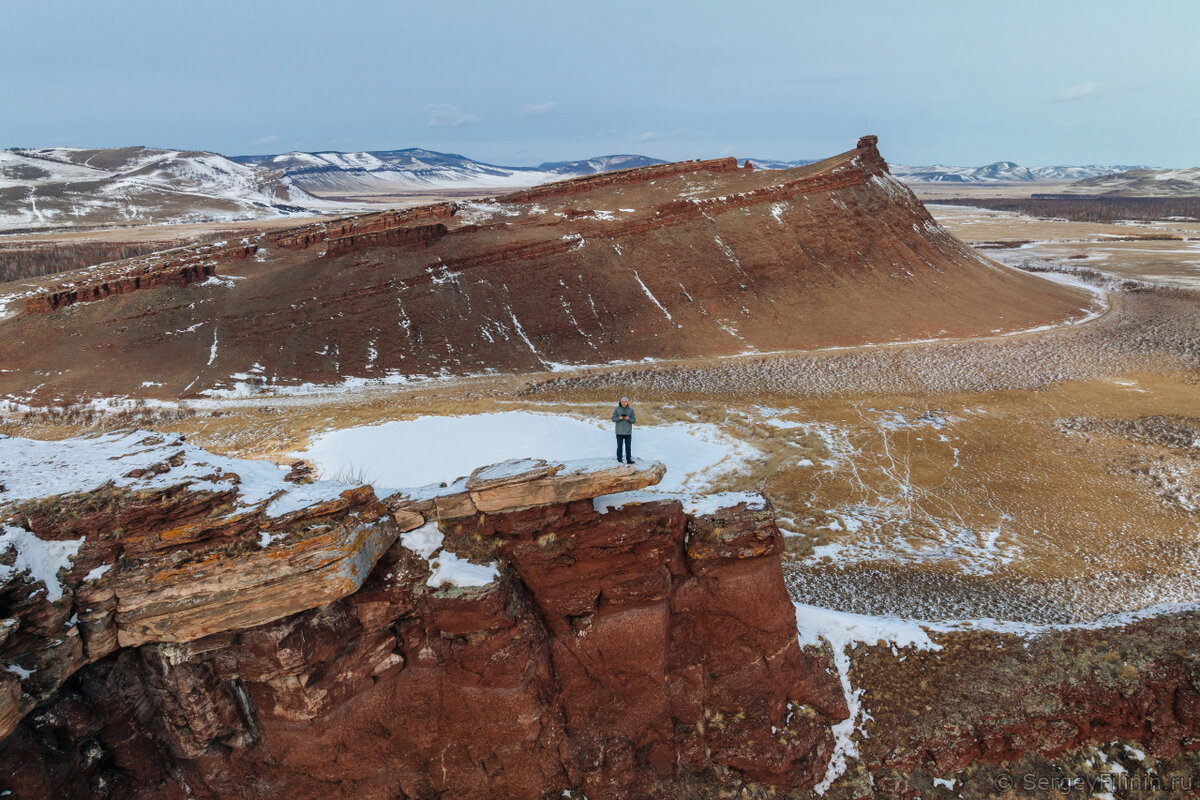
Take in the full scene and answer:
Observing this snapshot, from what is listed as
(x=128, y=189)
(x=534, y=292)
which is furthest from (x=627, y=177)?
(x=128, y=189)

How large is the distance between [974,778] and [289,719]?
34.7ft

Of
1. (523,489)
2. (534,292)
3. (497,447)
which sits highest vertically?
(534,292)

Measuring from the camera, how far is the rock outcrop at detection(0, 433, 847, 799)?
→ 7352 millimetres

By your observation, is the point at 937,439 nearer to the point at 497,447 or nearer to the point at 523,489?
the point at 497,447

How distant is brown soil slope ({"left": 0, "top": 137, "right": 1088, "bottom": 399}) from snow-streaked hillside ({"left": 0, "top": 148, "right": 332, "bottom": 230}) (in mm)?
100529

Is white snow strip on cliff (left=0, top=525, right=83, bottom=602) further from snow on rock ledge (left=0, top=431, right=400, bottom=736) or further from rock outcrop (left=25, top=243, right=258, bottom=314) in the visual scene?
rock outcrop (left=25, top=243, right=258, bottom=314)

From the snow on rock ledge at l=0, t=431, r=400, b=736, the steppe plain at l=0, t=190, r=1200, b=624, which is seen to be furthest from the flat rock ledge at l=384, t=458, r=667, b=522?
the steppe plain at l=0, t=190, r=1200, b=624

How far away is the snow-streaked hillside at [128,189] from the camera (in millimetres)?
122625

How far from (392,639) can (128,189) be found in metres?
177

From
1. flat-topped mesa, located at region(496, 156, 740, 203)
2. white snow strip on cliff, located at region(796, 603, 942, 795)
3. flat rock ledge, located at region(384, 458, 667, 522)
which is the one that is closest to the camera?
flat rock ledge, located at region(384, 458, 667, 522)

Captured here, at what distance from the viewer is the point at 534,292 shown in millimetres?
39375

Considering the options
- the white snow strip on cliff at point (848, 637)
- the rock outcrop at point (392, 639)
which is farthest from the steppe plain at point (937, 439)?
the rock outcrop at point (392, 639)

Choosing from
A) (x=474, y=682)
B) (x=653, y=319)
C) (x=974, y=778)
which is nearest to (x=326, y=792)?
(x=474, y=682)

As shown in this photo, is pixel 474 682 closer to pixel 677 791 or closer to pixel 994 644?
pixel 677 791
